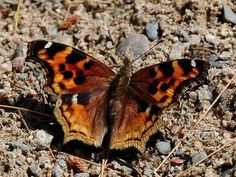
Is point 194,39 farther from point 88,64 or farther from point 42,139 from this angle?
point 42,139

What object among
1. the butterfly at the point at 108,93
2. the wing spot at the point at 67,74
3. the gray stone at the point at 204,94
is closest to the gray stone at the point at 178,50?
the gray stone at the point at 204,94

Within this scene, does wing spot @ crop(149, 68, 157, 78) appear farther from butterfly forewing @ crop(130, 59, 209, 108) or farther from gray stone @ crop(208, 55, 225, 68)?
gray stone @ crop(208, 55, 225, 68)

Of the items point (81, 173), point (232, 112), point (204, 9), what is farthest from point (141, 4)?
point (81, 173)

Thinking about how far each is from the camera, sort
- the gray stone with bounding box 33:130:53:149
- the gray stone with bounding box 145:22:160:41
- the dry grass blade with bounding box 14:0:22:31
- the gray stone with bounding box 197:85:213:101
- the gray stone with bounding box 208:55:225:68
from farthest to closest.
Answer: the dry grass blade with bounding box 14:0:22:31, the gray stone with bounding box 145:22:160:41, the gray stone with bounding box 208:55:225:68, the gray stone with bounding box 197:85:213:101, the gray stone with bounding box 33:130:53:149

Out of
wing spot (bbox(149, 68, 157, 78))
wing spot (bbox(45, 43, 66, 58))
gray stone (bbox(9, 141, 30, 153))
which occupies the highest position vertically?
wing spot (bbox(45, 43, 66, 58))

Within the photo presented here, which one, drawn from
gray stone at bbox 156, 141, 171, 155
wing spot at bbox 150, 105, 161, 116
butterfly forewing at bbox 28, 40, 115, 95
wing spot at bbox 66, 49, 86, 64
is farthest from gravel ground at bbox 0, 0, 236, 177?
wing spot at bbox 66, 49, 86, 64

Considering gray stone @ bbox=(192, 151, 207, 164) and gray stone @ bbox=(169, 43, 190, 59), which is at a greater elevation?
gray stone @ bbox=(169, 43, 190, 59)

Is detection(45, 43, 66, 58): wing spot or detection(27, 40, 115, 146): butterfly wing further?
detection(45, 43, 66, 58): wing spot

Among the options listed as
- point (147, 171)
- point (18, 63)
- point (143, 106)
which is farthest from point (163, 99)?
point (18, 63)
